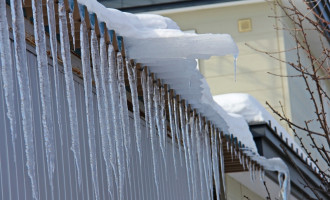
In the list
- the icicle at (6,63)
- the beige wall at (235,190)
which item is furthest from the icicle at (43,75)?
the beige wall at (235,190)

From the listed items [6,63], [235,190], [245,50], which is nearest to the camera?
[6,63]

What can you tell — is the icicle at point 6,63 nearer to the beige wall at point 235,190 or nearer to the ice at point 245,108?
the ice at point 245,108

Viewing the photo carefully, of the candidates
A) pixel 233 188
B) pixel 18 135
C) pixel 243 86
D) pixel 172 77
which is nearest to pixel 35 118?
pixel 18 135

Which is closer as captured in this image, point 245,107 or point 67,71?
point 67,71

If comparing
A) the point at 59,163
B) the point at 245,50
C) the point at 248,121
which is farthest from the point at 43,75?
the point at 245,50

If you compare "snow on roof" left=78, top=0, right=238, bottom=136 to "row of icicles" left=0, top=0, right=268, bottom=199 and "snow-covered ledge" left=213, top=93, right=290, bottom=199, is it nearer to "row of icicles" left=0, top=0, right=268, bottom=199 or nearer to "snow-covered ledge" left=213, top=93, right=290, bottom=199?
"row of icicles" left=0, top=0, right=268, bottom=199

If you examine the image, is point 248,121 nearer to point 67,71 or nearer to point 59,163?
point 59,163

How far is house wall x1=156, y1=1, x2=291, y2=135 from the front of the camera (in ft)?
52.0

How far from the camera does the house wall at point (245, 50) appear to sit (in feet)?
52.0

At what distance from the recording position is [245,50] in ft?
52.9

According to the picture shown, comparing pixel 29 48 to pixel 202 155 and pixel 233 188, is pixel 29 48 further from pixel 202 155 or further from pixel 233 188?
pixel 233 188

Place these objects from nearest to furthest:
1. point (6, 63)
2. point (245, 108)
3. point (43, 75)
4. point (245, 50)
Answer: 1. point (6, 63)
2. point (43, 75)
3. point (245, 108)
4. point (245, 50)

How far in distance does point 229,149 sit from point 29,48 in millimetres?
5079

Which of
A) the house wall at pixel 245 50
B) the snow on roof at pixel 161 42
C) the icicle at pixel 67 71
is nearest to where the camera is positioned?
the icicle at pixel 67 71
